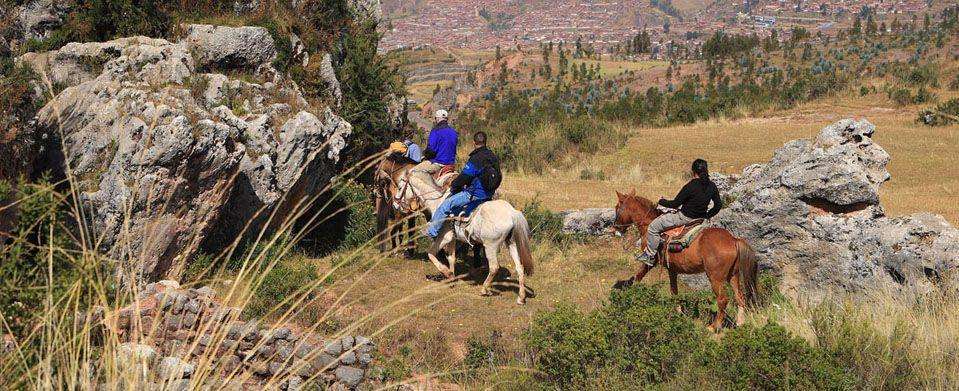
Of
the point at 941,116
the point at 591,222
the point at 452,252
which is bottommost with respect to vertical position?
the point at 941,116

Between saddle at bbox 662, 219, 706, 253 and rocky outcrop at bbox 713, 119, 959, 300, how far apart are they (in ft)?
4.84

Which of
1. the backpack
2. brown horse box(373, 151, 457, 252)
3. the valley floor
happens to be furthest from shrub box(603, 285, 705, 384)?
brown horse box(373, 151, 457, 252)

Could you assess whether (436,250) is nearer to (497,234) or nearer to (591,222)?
(497,234)

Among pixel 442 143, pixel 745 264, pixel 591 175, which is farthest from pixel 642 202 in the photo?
pixel 591 175

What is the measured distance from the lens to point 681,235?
9.62 m

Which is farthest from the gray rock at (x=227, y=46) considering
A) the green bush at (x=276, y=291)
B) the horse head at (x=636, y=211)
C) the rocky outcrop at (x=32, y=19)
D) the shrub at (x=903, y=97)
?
the shrub at (x=903, y=97)

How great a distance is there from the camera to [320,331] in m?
9.28

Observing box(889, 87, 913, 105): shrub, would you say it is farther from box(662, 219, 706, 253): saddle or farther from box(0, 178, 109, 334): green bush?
box(0, 178, 109, 334): green bush

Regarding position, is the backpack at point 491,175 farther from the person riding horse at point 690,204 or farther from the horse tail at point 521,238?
the person riding horse at point 690,204

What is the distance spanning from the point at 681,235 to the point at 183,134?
6.46 m

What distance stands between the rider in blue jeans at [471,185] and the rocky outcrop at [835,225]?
371 cm

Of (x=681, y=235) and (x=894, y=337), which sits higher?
(x=681, y=235)

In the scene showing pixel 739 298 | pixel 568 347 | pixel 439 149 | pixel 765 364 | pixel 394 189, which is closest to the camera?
pixel 765 364

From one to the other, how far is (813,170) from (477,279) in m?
5.23
